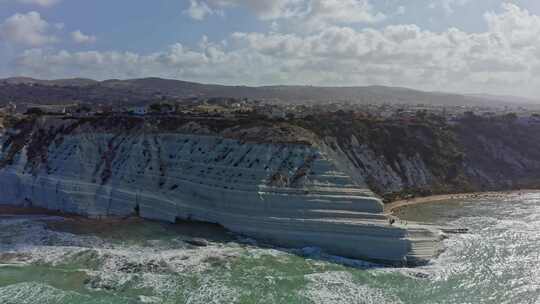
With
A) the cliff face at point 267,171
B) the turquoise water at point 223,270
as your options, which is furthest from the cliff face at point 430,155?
the turquoise water at point 223,270

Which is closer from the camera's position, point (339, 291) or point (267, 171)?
point (339, 291)

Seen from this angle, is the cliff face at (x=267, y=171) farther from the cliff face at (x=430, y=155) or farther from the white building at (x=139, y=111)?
the white building at (x=139, y=111)

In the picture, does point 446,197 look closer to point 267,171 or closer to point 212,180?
point 267,171

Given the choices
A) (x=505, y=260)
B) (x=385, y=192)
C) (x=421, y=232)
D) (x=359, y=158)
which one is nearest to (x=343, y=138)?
(x=359, y=158)

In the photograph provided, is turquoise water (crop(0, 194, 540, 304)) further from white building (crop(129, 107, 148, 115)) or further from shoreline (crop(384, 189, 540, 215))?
white building (crop(129, 107, 148, 115))

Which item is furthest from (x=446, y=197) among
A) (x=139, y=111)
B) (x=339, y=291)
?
(x=139, y=111)

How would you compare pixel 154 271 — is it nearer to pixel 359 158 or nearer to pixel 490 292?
pixel 490 292
